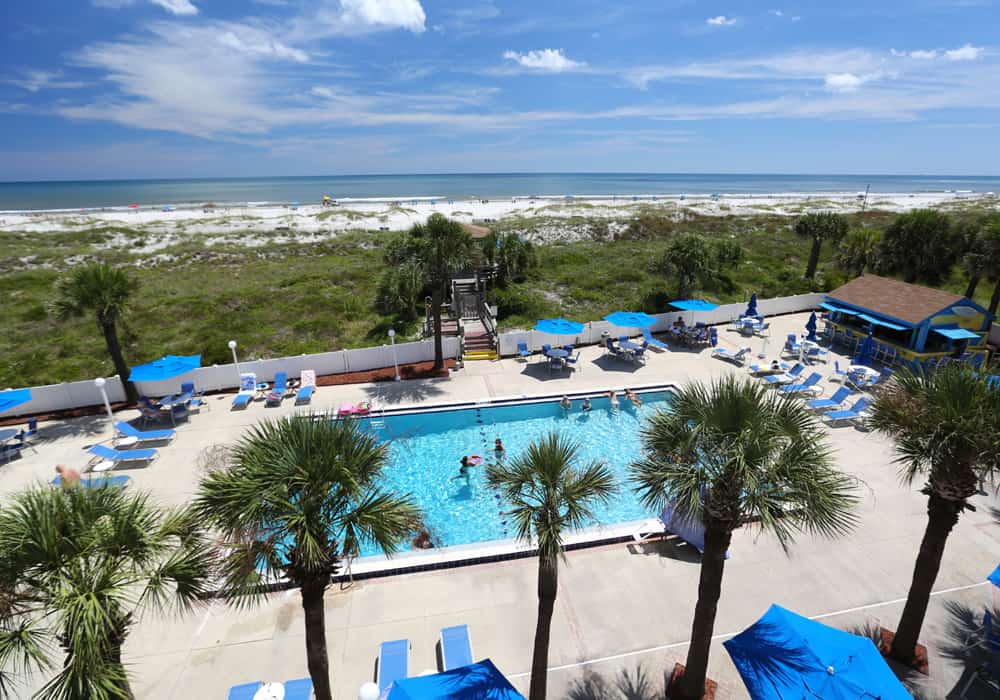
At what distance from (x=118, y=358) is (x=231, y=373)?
3.56 metres

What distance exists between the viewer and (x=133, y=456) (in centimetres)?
1402

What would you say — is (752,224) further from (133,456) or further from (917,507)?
(133,456)

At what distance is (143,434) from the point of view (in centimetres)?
1542

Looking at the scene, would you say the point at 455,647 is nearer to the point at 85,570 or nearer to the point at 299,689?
the point at 299,689

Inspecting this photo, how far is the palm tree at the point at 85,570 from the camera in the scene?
14.6ft

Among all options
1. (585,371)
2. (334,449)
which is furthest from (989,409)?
(585,371)

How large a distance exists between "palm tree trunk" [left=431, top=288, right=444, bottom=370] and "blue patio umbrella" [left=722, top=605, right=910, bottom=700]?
1481 centimetres

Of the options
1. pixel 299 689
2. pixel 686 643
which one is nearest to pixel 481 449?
pixel 686 643

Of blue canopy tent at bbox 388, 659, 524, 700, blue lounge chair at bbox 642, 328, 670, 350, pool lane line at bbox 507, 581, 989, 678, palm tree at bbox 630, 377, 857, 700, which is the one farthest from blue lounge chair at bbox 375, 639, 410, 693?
blue lounge chair at bbox 642, 328, 670, 350

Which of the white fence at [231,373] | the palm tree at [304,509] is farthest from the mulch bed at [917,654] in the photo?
the white fence at [231,373]

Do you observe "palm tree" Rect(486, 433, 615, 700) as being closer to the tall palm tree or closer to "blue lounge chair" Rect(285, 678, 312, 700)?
"blue lounge chair" Rect(285, 678, 312, 700)

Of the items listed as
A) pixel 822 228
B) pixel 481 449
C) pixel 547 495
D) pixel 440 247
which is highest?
pixel 440 247

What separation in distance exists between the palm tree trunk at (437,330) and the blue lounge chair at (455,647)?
12621mm

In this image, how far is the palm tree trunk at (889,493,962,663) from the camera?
23.9 feet
